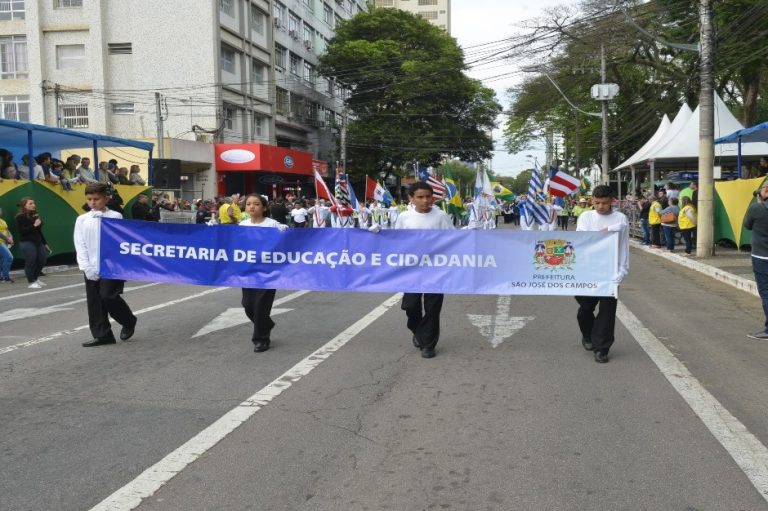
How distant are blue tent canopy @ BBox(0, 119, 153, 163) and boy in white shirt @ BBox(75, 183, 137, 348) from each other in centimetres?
946

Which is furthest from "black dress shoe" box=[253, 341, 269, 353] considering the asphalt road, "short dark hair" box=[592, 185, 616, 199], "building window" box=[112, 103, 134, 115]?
"building window" box=[112, 103, 134, 115]

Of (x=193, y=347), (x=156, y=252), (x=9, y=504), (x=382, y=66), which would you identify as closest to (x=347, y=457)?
(x=9, y=504)

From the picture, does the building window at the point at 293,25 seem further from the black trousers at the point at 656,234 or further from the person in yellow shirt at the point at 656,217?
the black trousers at the point at 656,234

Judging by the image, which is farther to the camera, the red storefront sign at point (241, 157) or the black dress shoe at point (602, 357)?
the red storefront sign at point (241, 157)

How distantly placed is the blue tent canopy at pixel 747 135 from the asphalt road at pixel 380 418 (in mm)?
10603

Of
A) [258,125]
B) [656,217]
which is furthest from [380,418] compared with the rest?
[258,125]

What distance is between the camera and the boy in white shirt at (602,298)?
22.2ft

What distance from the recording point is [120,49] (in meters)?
40.1

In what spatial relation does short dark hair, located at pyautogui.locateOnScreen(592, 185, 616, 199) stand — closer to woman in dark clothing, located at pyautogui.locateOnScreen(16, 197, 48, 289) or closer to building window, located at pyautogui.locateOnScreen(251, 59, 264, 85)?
woman in dark clothing, located at pyautogui.locateOnScreen(16, 197, 48, 289)

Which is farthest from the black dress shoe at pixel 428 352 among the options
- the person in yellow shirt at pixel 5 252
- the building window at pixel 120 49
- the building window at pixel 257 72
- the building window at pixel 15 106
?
the building window at pixel 257 72

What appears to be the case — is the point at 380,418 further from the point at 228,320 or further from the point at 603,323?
the point at 228,320

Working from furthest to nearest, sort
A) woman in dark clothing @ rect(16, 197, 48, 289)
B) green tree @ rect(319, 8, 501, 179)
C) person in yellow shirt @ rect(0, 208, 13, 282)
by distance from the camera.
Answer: green tree @ rect(319, 8, 501, 179) → person in yellow shirt @ rect(0, 208, 13, 282) → woman in dark clothing @ rect(16, 197, 48, 289)

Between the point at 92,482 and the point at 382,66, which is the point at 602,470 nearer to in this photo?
the point at 92,482

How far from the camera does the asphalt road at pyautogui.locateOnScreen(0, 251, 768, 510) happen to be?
149 inches
